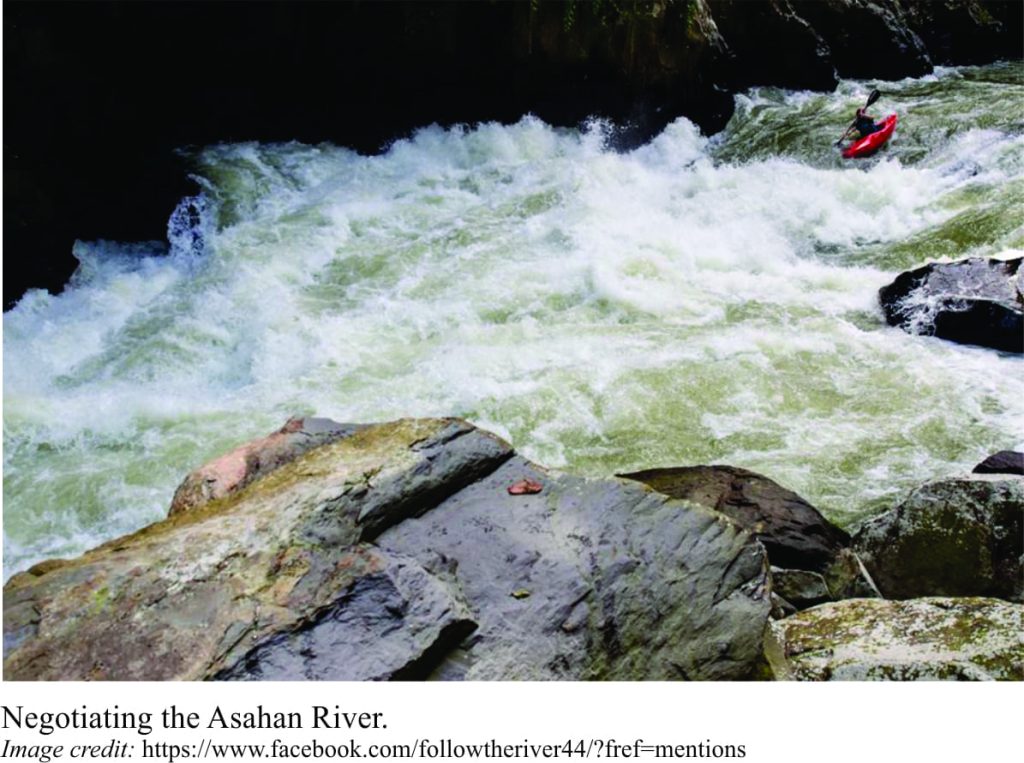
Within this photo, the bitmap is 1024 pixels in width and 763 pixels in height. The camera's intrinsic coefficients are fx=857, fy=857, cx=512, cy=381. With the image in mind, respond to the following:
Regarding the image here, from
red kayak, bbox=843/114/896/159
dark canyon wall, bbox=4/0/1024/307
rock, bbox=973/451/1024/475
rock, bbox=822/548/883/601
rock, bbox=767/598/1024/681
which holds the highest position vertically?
dark canyon wall, bbox=4/0/1024/307

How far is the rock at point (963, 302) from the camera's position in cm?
591

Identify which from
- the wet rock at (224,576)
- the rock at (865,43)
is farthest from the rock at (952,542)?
the rock at (865,43)

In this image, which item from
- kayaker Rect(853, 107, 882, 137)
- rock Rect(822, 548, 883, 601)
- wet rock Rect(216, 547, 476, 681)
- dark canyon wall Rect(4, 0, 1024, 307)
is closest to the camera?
wet rock Rect(216, 547, 476, 681)

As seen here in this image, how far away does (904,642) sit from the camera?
302cm

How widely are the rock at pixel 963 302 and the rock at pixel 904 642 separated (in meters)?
3.29

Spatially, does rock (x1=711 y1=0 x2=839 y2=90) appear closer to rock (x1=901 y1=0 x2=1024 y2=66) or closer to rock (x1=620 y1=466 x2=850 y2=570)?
rock (x1=901 y1=0 x2=1024 y2=66)

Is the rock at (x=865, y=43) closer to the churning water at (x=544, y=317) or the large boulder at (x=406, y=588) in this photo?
the churning water at (x=544, y=317)

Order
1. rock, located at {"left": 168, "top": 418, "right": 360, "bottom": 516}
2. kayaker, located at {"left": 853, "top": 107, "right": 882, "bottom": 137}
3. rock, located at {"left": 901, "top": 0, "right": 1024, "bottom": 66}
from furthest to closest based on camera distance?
rock, located at {"left": 901, "top": 0, "right": 1024, "bottom": 66}, kayaker, located at {"left": 853, "top": 107, "right": 882, "bottom": 137}, rock, located at {"left": 168, "top": 418, "right": 360, "bottom": 516}

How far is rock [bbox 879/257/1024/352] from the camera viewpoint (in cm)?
591

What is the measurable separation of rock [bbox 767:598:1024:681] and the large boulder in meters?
A: 0.29

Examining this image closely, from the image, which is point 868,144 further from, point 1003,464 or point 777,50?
point 1003,464

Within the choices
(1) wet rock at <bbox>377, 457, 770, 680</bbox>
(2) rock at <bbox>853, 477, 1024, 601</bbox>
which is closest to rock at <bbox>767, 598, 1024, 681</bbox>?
(1) wet rock at <bbox>377, 457, 770, 680</bbox>

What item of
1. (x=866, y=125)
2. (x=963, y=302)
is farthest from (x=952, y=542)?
(x=866, y=125)

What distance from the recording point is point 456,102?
32.4 feet
